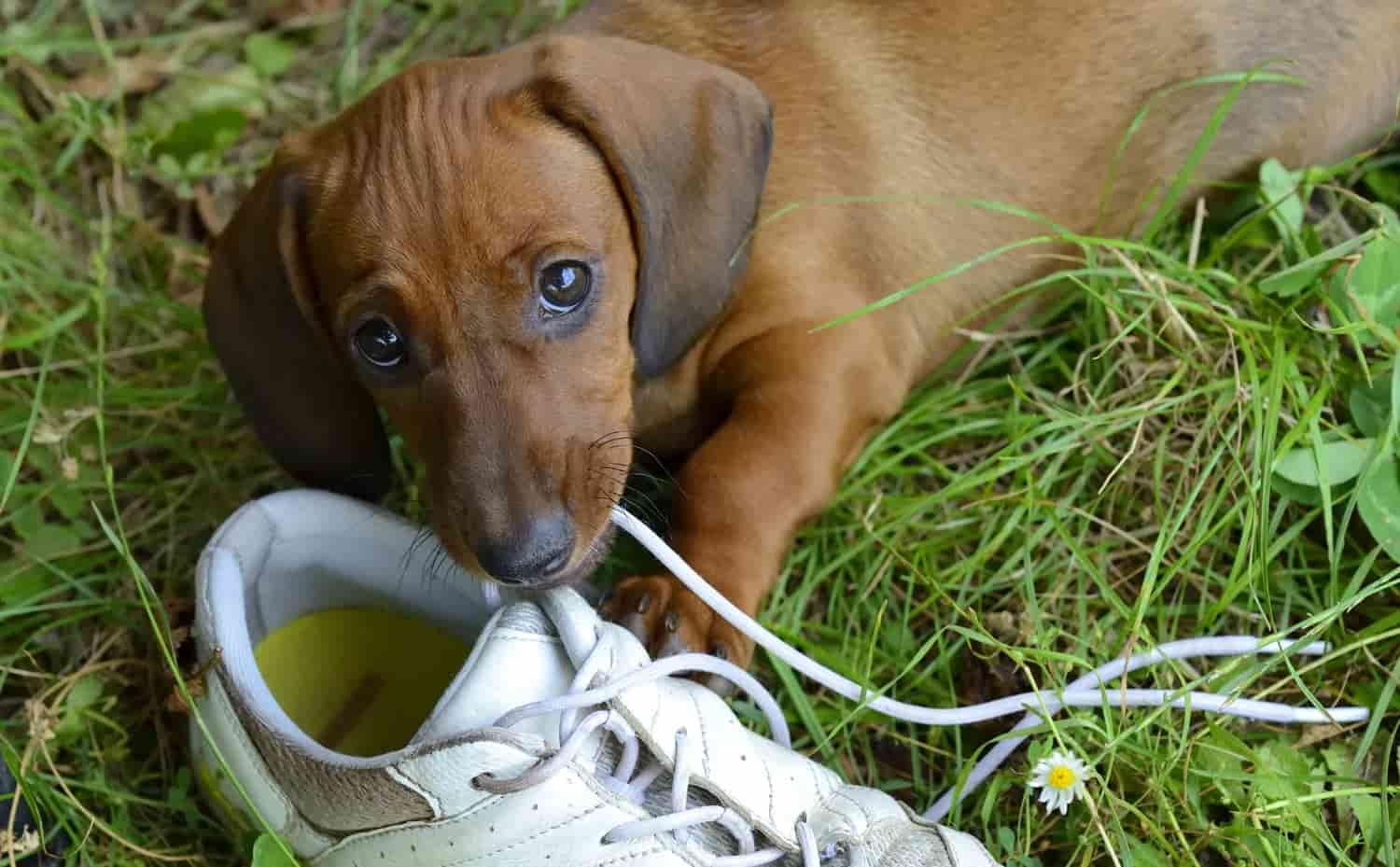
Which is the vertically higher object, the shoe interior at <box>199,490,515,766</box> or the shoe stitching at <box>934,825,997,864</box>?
the shoe interior at <box>199,490,515,766</box>

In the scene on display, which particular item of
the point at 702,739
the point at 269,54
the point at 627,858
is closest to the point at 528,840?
the point at 627,858

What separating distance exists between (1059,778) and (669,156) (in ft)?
4.11

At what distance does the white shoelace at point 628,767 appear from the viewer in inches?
76.4

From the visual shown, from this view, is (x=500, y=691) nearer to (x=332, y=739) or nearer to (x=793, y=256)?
(x=332, y=739)

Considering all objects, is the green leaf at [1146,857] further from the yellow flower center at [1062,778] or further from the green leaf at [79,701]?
the green leaf at [79,701]

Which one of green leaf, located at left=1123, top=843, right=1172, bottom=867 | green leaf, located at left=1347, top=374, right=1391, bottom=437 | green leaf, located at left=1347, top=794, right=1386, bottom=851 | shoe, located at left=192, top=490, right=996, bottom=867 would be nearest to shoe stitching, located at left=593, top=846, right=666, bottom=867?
shoe, located at left=192, top=490, right=996, bottom=867

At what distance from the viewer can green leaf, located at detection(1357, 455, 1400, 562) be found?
249 cm

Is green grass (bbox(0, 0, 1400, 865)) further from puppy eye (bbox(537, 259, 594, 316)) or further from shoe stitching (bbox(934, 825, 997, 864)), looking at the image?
puppy eye (bbox(537, 259, 594, 316))

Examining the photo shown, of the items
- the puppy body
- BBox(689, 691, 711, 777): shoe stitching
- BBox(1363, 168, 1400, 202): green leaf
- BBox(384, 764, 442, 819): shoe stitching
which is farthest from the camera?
BBox(1363, 168, 1400, 202): green leaf

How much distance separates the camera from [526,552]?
2018mm

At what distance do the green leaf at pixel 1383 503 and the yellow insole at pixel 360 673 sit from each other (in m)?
1.72

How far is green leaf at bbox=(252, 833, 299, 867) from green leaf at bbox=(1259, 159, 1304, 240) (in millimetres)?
2348

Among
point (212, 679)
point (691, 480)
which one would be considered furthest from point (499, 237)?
point (212, 679)

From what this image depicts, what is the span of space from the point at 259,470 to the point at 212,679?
101cm
